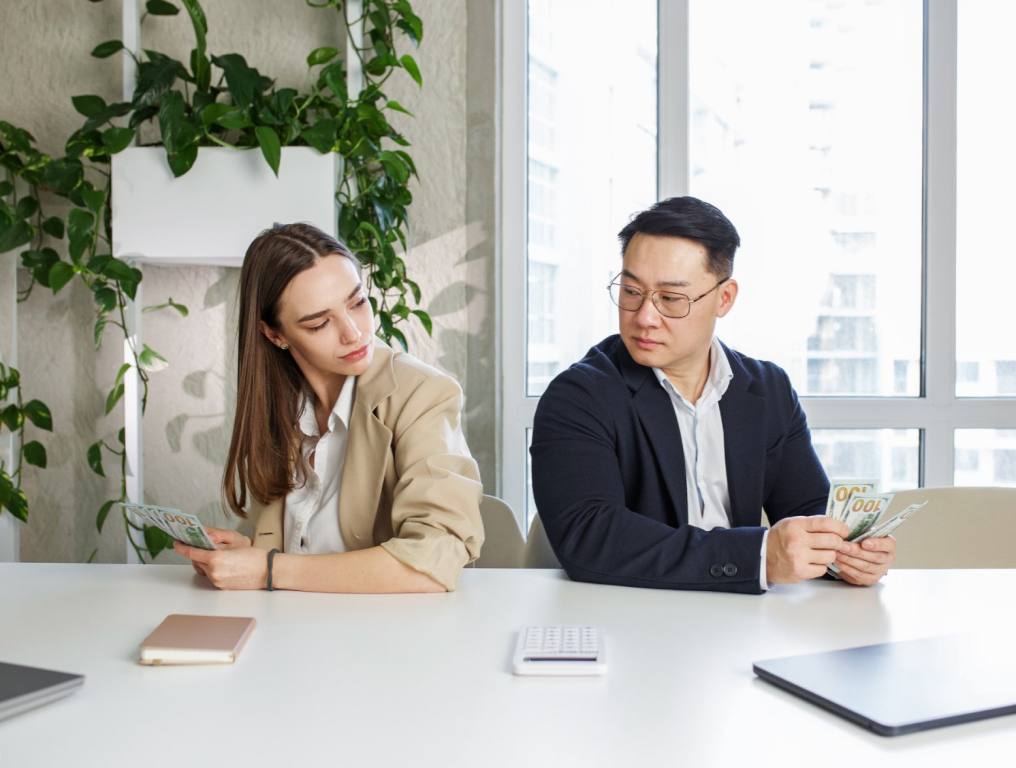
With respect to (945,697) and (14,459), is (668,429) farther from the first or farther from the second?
(14,459)

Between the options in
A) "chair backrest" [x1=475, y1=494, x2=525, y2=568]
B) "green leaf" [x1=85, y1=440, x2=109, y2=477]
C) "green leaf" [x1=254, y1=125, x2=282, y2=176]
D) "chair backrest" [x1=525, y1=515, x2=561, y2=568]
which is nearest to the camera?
"chair backrest" [x1=525, y1=515, x2=561, y2=568]

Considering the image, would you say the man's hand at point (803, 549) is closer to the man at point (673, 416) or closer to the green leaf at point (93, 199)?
the man at point (673, 416)

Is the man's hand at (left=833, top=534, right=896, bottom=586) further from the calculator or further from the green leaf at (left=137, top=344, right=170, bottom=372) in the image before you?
the green leaf at (left=137, top=344, right=170, bottom=372)

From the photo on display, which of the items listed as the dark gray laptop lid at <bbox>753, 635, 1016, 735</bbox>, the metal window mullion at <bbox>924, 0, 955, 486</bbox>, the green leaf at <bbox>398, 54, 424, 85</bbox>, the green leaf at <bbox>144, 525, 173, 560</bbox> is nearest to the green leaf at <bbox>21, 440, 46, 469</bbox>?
the green leaf at <bbox>144, 525, 173, 560</bbox>

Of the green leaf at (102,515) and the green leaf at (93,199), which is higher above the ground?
the green leaf at (93,199)

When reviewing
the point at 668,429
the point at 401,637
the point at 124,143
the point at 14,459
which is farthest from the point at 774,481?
the point at 14,459

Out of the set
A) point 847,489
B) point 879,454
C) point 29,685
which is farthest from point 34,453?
point 879,454

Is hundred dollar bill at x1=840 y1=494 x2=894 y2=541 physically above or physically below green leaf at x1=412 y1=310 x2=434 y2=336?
below

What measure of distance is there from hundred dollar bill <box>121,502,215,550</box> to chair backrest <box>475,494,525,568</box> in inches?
33.0

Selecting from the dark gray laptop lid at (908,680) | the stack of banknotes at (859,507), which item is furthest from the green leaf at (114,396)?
the dark gray laptop lid at (908,680)

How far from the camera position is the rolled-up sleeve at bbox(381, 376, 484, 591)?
1.58m

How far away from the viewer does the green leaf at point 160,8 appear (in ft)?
9.11

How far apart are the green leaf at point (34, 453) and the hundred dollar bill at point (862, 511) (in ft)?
7.84

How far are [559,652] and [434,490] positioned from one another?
55 cm
